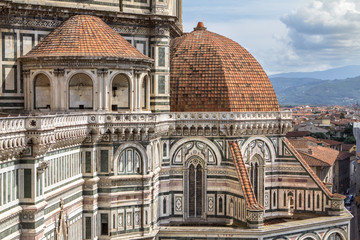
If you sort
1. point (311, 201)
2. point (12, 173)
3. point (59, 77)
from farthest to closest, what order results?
1. point (311, 201)
2. point (59, 77)
3. point (12, 173)

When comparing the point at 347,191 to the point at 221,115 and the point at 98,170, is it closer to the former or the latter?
the point at 221,115

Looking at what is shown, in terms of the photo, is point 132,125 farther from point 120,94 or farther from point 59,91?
point 59,91

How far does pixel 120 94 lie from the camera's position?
3019 cm

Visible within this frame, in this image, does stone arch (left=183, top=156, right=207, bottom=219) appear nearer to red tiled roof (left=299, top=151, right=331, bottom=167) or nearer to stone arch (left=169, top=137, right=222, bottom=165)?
stone arch (left=169, top=137, right=222, bottom=165)

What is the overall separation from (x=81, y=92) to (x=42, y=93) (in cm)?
184

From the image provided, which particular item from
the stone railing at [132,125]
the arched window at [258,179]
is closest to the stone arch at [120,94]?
the stone railing at [132,125]

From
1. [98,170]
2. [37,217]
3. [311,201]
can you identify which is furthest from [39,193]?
[311,201]

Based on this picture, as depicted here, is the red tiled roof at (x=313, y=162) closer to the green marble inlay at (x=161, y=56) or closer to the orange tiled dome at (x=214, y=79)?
the orange tiled dome at (x=214, y=79)

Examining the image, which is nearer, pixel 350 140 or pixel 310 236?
pixel 310 236

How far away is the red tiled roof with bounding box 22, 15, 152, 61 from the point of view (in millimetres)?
28250

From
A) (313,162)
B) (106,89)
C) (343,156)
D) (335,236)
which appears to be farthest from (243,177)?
(343,156)

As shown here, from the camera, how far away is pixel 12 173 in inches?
834

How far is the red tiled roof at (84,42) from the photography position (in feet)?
92.7

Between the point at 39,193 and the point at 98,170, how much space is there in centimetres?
643
